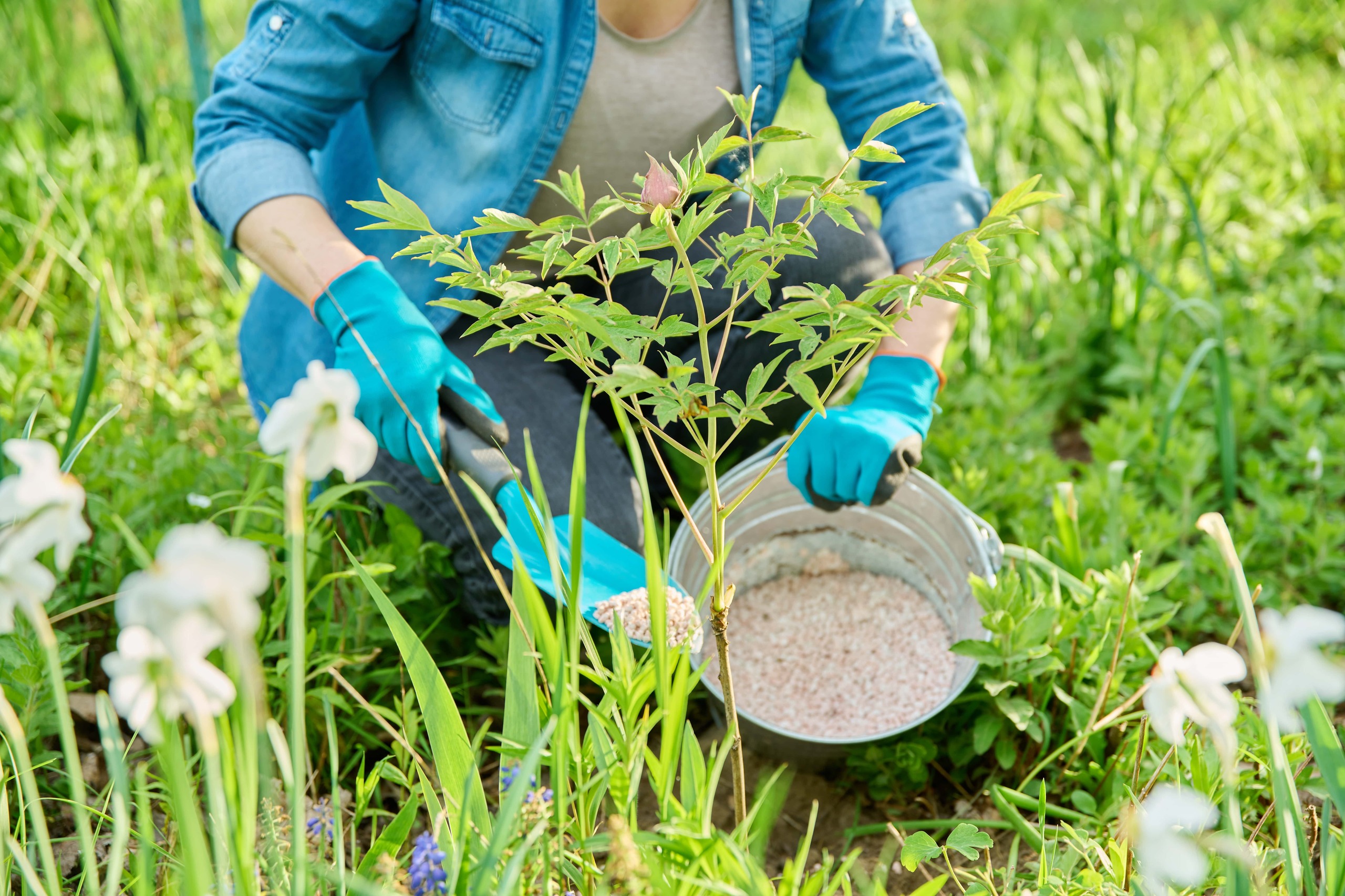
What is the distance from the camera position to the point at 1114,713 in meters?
1.11

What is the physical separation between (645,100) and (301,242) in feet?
1.72

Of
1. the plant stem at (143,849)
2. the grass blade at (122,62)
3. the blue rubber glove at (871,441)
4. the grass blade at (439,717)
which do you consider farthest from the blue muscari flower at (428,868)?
the grass blade at (122,62)

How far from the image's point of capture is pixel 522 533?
1.21 m

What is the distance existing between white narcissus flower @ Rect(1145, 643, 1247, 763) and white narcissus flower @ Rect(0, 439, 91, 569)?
0.56m

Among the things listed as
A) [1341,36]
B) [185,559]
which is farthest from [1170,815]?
[1341,36]

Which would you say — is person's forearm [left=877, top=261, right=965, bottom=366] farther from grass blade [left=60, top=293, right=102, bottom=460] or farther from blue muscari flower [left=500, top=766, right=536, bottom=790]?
grass blade [left=60, top=293, right=102, bottom=460]

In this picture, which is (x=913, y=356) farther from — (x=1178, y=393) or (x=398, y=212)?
(x=398, y=212)

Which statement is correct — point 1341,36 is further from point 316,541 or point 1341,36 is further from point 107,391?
point 107,391

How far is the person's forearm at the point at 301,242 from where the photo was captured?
1.31 m

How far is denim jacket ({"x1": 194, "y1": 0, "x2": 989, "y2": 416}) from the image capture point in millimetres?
1372

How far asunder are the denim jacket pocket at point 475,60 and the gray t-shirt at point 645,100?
10 cm

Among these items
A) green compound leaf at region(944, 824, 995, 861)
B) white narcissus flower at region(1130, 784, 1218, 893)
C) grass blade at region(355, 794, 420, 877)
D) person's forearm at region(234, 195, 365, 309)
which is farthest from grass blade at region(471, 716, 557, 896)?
person's forearm at region(234, 195, 365, 309)

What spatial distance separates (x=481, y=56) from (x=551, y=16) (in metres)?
0.11

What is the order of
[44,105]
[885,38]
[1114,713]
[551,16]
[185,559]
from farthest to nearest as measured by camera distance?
[44,105] → [885,38] → [551,16] → [1114,713] → [185,559]
